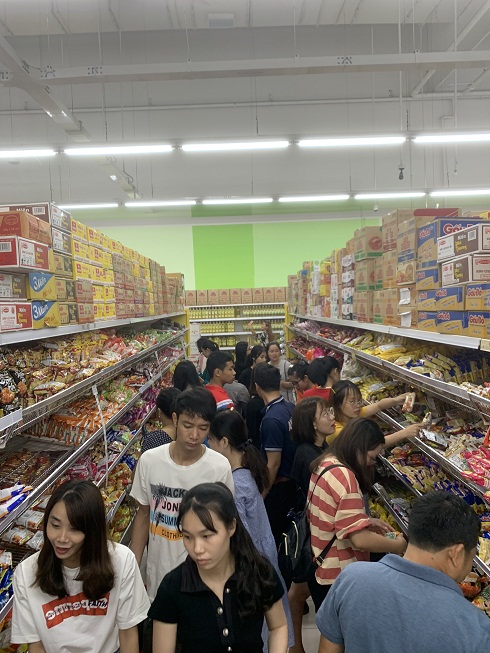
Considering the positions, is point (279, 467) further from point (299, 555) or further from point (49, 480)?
point (49, 480)

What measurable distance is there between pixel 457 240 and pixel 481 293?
0.42 m

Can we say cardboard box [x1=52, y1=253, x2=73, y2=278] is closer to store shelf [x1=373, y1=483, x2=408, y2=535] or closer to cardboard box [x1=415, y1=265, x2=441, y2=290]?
cardboard box [x1=415, y1=265, x2=441, y2=290]

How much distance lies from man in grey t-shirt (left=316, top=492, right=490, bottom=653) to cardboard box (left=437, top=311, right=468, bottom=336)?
1.26 m

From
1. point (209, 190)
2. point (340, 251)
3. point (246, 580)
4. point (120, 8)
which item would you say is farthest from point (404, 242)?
point (209, 190)

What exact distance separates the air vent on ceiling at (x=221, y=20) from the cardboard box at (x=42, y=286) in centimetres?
797

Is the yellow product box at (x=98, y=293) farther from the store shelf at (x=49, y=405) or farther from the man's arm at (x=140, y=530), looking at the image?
the man's arm at (x=140, y=530)

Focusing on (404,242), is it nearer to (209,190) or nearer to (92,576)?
(92,576)

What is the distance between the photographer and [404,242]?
11.9ft

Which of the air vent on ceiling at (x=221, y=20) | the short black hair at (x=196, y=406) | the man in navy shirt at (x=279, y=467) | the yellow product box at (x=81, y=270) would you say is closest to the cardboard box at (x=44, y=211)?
the yellow product box at (x=81, y=270)

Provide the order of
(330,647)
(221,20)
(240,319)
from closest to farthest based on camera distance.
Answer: (330,647), (221,20), (240,319)

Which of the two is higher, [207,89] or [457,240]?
[207,89]

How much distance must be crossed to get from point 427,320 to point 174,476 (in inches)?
73.2

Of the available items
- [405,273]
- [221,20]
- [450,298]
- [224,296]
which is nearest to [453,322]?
[450,298]

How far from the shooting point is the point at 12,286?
8.74ft
